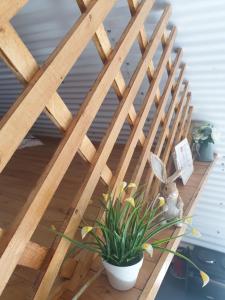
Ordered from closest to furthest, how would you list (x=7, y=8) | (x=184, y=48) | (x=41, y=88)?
(x=7, y=8) < (x=41, y=88) < (x=184, y=48)

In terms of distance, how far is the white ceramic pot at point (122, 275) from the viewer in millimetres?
813

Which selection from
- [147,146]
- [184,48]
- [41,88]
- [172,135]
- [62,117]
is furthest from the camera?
[172,135]

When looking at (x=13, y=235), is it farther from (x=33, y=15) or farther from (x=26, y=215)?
(x=33, y=15)

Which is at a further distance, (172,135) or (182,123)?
(182,123)

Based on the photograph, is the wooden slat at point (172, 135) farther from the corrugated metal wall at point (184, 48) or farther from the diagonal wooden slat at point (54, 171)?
the diagonal wooden slat at point (54, 171)

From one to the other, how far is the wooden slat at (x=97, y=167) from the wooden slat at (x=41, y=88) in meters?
0.34

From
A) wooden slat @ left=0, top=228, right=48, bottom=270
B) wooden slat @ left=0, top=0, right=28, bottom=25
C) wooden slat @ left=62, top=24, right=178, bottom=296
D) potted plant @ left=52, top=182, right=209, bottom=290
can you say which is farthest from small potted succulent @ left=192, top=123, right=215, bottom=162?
wooden slat @ left=0, top=0, right=28, bottom=25

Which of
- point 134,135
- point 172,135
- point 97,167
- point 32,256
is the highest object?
point 172,135

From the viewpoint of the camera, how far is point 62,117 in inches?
31.1

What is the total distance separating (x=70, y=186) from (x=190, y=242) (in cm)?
178

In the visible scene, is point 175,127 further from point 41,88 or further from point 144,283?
point 41,88

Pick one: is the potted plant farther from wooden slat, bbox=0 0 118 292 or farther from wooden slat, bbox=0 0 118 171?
wooden slat, bbox=0 0 118 171

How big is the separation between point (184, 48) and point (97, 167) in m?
1.07

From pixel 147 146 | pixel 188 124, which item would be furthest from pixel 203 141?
pixel 147 146
